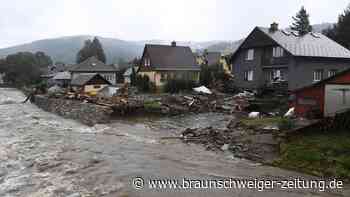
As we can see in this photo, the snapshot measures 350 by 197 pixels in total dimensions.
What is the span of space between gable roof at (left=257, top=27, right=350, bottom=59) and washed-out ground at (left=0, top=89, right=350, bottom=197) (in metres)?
13.7

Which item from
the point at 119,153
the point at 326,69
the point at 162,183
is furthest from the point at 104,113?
the point at 326,69

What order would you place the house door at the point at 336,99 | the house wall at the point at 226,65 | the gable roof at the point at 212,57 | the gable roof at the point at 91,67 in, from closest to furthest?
the house door at the point at 336,99 → the house wall at the point at 226,65 → the gable roof at the point at 91,67 → the gable roof at the point at 212,57

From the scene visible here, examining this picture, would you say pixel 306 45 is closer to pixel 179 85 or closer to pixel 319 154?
pixel 179 85

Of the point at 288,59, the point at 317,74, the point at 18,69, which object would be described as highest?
the point at 288,59

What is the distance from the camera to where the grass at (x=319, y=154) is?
1262 centimetres

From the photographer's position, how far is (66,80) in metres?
68.1

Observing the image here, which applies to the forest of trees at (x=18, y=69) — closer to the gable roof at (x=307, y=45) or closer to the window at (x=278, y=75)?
the window at (x=278, y=75)

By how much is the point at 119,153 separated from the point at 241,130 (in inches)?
283

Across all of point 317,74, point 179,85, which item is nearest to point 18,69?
point 179,85

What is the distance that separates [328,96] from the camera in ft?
66.1

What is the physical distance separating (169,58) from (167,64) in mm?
1545

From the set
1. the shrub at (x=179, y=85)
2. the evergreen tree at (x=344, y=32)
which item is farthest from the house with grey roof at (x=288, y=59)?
the evergreen tree at (x=344, y=32)

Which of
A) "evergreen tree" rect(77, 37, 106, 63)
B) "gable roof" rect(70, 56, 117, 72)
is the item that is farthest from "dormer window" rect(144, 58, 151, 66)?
"evergreen tree" rect(77, 37, 106, 63)

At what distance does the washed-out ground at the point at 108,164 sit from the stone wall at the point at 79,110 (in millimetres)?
3591
